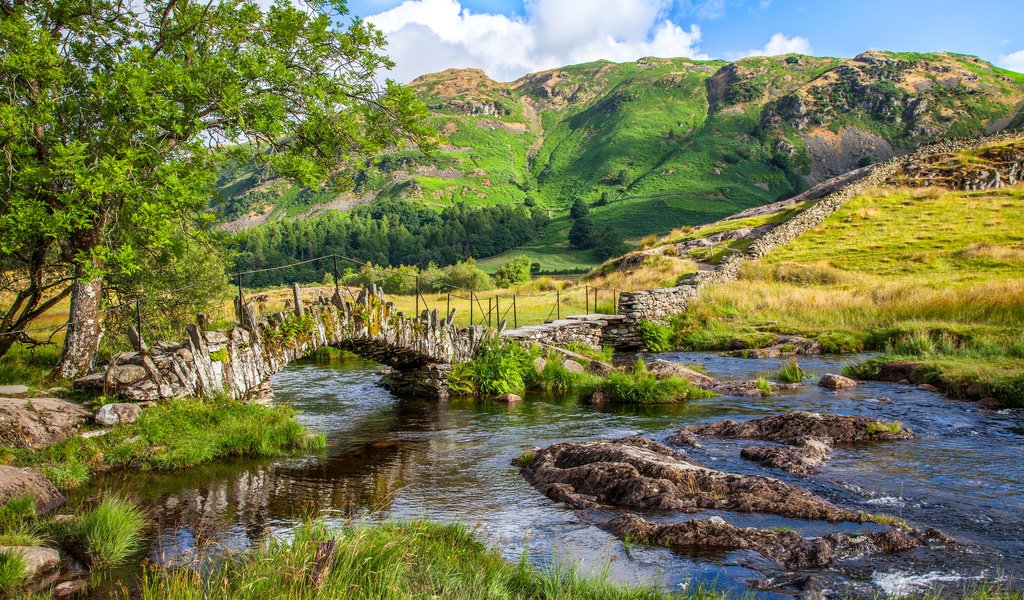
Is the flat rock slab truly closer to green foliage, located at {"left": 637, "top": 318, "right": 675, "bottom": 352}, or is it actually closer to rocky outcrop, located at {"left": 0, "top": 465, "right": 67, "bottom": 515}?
rocky outcrop, located at {"left": 0, "top": 465, "right": 67, "bottom": 515}

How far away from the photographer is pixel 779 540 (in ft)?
26.1

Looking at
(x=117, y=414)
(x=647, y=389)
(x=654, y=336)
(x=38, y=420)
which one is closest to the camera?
(x=38, y=420)

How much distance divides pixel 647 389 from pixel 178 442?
1224cm

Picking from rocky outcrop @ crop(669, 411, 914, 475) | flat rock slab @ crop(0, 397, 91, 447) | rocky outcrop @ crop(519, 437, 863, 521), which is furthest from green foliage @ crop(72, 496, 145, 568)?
rocky outcrop @ crop(669, 411, 914, 475)

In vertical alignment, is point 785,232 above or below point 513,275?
above

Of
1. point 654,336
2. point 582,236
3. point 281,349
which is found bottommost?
point 654,336

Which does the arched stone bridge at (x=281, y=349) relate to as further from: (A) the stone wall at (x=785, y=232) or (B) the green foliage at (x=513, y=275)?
(B) the green foliage at (x=513, y=275)

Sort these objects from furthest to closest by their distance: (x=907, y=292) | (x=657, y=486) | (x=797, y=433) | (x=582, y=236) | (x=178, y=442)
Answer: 1. (x=582, y=236)
2. (x=907, y=292)
3. (x=797, y=433)
4. (x=178, y=442)
5. (x=657, y=486)

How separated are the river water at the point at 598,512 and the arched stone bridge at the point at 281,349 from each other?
81.7 inches

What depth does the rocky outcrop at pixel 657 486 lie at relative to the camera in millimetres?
9266

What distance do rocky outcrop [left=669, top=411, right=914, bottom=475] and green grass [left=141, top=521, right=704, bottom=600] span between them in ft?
20.2

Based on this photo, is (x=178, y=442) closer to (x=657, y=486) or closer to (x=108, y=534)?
(x=108, y=534)

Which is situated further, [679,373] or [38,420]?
[679,373]

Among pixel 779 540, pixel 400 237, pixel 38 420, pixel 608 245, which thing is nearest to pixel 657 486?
pixel 779 540
